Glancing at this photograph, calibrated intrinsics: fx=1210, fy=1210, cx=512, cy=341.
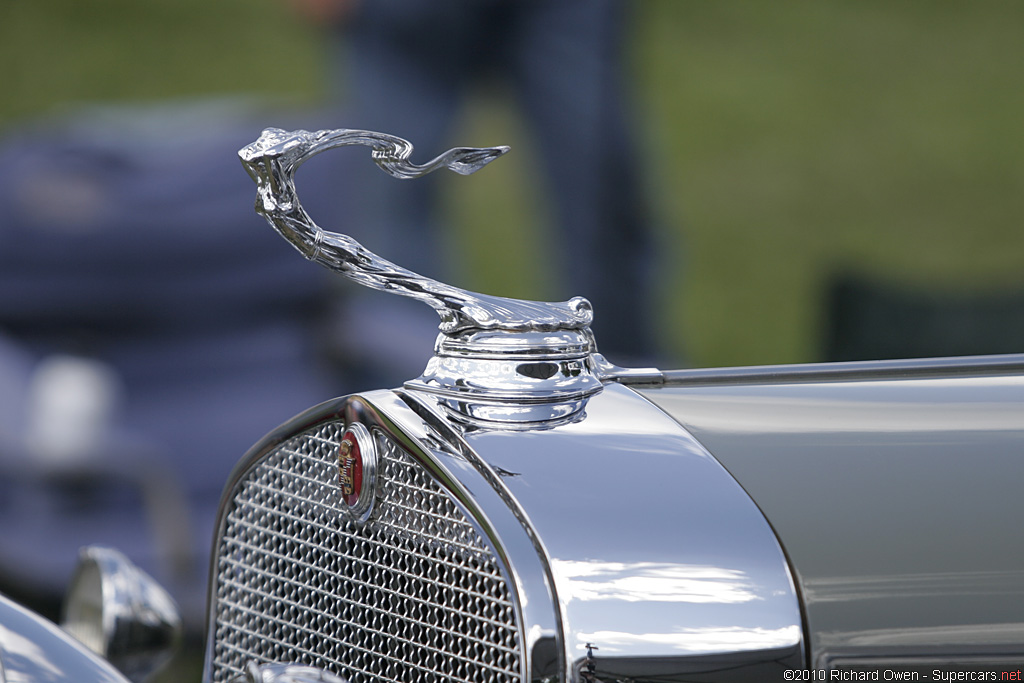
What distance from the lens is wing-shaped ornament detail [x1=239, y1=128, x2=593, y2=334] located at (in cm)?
88

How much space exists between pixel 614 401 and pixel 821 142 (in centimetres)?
876

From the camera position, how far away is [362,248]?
906 millimetres

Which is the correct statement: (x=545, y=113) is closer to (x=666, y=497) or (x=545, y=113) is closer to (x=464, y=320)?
(x=464, y=320)

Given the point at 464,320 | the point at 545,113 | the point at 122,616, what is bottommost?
the point at 122,616

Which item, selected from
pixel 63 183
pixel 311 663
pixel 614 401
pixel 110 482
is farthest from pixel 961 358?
pixel 63 183

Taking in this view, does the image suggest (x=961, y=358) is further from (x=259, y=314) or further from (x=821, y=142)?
(x=821, y=142)

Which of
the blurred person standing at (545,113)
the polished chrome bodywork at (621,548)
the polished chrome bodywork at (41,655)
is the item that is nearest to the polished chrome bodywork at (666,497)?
the polished chrome bodywork at (621,548)

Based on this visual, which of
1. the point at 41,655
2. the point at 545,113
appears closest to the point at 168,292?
the point at 545,113

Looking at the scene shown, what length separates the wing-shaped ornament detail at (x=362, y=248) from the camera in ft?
2.89

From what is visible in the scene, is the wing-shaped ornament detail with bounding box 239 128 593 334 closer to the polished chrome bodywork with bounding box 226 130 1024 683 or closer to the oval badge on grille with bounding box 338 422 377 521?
the polished chrome bodywork with bounding box 226 130 1024 683

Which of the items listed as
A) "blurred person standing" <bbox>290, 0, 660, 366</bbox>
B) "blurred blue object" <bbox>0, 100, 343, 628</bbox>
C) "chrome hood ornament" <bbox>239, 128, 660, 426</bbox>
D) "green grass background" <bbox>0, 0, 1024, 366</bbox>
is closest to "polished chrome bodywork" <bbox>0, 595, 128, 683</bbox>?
"chrome hood ornament" <bbox>239, 128, 660, 426</bbox>

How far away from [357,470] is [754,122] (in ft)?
29.9

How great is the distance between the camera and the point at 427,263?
158 inches

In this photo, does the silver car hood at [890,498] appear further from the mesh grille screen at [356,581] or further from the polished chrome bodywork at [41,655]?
the polished chrome bodywork at [41,655]
